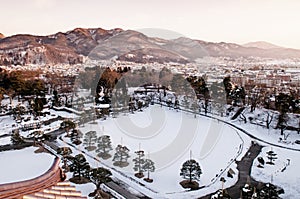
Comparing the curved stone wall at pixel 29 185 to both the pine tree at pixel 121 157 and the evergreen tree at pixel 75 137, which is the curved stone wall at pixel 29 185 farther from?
the evergreen tree at pixel 75 137

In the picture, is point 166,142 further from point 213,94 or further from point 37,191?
point 37,191

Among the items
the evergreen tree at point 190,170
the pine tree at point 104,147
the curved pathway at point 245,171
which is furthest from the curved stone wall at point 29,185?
the pine tree at point 104,147

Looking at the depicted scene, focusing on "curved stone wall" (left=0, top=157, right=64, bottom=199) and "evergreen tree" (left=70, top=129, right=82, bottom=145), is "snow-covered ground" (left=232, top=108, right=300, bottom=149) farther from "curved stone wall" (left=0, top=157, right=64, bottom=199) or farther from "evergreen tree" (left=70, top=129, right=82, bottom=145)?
"curved stone wall" (left=0, top=157, right=64, bottom=199)

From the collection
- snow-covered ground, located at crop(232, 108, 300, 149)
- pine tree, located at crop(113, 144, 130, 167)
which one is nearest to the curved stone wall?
pine tree, located at crop(113, 144, 130, 167)

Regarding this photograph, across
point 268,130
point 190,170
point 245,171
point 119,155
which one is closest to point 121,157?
point 119,155

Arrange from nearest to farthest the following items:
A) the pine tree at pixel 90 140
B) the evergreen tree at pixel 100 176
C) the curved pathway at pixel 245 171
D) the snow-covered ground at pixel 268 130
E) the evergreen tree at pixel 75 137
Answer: the evergreen tree at pixel 100 176, the curved pathway at pixel 245 171, the pine tree at pixel 90 140, the evergreen tree at pixel 75 137, the snow-covered ground at pixel 268 130
